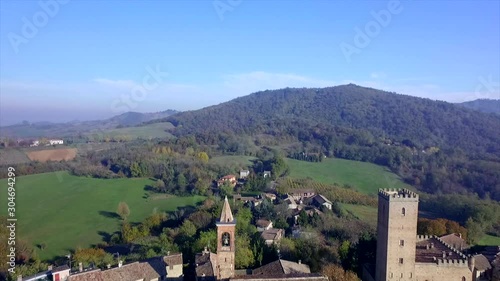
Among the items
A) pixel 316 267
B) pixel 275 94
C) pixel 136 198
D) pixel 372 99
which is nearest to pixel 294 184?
pixel 136 198

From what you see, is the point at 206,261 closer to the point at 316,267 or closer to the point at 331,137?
the point at 316,267

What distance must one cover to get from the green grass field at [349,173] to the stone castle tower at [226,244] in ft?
172

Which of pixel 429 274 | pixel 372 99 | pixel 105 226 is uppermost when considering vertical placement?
pixel 372 99

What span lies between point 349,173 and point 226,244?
6251 centimetres

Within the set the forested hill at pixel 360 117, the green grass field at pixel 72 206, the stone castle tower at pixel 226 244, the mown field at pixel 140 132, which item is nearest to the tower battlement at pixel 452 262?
the stone castle tower at pixel 226 244

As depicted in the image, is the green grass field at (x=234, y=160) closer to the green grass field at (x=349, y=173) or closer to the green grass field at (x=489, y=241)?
the green grass field at (x=349, y=173)

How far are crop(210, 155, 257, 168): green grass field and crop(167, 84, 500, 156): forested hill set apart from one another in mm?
26858

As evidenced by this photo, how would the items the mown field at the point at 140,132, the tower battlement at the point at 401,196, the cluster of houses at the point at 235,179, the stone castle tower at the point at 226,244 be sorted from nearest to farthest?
the stone castle tower at the point at 226,244
the tower battlement at the point at 401,196
the cluster of houses at the point at 235,179
the mown field at the point at 140,132

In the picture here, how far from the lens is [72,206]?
58.4m

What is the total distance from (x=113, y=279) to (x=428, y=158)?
3139 inches

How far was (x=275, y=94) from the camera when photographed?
199125 millimetres

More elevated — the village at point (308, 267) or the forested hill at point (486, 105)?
the forested hill at point (486, 105)

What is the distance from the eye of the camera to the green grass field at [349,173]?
256ft

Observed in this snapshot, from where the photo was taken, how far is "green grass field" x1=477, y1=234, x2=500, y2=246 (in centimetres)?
4859
